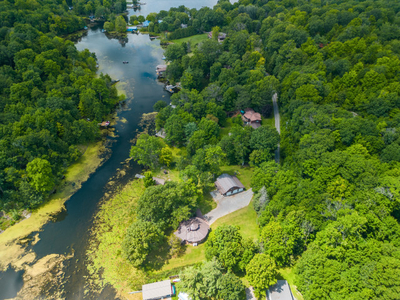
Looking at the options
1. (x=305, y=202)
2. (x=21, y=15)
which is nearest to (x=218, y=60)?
(x=305, y=202)

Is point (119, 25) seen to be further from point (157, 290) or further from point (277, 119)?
point (157, 290)

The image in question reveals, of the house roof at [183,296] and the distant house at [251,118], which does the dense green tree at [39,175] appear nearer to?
the house roof at [183,296]

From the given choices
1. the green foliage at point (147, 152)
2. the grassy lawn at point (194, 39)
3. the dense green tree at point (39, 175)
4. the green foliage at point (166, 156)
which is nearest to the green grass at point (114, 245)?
the green foliage at point (147, 152)

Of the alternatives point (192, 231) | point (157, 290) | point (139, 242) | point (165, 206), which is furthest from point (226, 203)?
point (157, 290)

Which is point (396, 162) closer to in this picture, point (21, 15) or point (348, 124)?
point (348, 124)

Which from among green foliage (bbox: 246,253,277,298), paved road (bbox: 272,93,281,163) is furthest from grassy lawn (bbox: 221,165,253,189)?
green foliage (bbox: 246,253,277,298)
